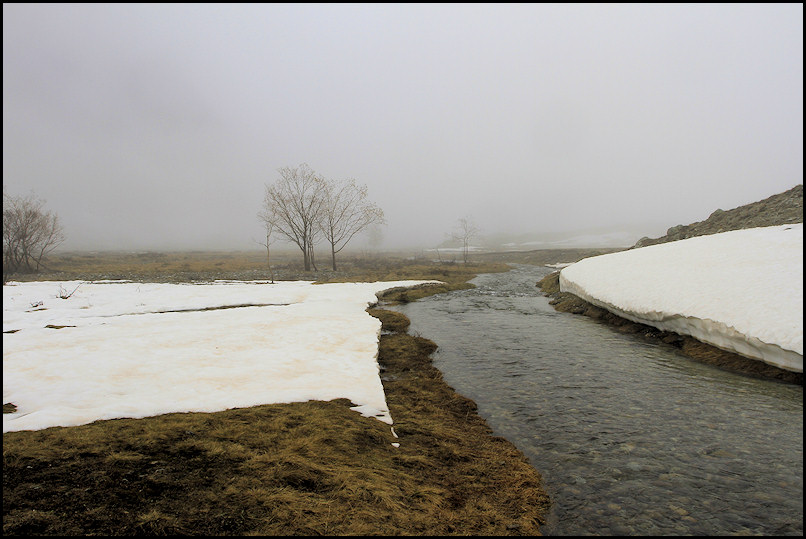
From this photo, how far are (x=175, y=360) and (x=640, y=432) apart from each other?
13.2 metres

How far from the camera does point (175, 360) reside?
37.4 feet

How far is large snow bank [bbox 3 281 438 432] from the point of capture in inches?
332

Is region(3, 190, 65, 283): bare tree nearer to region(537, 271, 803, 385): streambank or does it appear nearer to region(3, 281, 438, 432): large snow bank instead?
region(3, 281, 438, 432): large snow bank

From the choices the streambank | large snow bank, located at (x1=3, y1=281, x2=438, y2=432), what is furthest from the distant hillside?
large snow bank, located at (x1=3, y1=281, x2=438, y2=432)

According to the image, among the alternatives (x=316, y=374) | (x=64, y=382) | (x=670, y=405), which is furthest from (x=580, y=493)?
(x=64, y=382)

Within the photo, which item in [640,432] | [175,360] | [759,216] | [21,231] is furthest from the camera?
[21,231]

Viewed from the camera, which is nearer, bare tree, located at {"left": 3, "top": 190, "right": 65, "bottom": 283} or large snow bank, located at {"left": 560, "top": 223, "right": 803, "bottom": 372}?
large snow bank, located at {"left": 560, "top": 223, "right": 803, "bottom": 372}

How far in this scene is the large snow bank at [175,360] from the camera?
8.43m

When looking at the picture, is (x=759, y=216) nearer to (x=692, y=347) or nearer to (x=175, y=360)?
(x=692, y=347)

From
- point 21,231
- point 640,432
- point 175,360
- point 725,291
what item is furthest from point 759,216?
point 21,231

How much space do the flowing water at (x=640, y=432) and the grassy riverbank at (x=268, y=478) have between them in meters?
0.97

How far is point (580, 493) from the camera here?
6.19 metres

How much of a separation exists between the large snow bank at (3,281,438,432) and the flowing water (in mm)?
3965

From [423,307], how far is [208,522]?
73.5 ft
